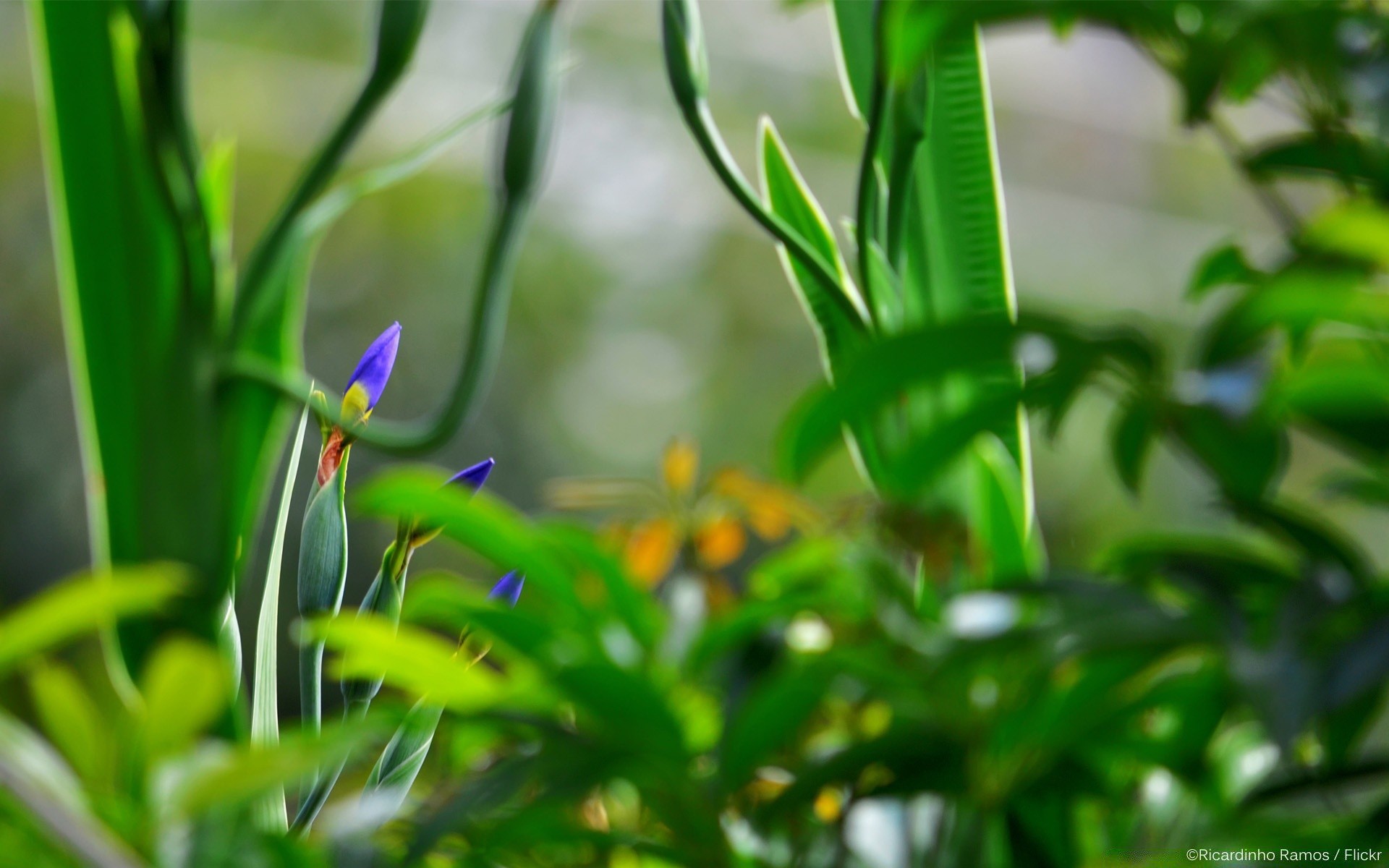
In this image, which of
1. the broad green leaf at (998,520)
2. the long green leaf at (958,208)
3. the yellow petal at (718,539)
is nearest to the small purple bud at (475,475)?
the long green leaf at (958,208)

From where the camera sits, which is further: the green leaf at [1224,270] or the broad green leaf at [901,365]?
the green leaf at [1224,270]

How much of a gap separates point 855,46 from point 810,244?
0.21ft

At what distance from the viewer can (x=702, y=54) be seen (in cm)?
26

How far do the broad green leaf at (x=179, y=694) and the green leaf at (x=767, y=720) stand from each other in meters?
0.19

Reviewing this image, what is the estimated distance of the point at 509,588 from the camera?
338mm

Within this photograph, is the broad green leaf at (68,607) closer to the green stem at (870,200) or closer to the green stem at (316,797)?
the green stem at (316,797)

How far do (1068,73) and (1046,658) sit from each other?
1.66 m

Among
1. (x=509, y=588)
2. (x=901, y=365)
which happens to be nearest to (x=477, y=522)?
(x=509, y=588)

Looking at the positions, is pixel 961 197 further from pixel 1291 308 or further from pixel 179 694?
pixel 179 694

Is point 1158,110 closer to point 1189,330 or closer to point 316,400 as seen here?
point 1189,330

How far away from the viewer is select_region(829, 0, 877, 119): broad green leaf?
31 cm

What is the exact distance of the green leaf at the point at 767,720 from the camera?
347mm

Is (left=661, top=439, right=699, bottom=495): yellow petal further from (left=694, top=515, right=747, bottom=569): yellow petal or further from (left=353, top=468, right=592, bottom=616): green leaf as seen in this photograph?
(left=353, top=468, right=592, bottom=616): green leaf

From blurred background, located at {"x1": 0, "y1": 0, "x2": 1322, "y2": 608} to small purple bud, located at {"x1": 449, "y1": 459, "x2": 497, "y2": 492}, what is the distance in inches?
10.9
